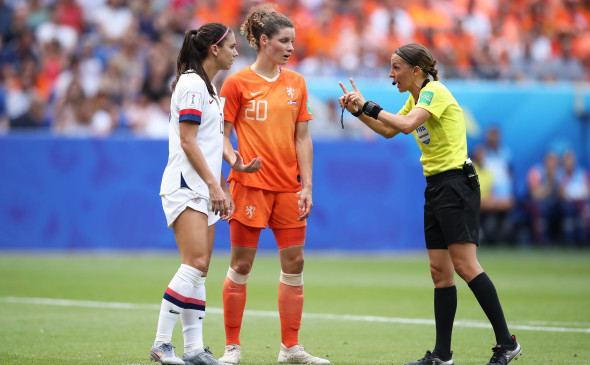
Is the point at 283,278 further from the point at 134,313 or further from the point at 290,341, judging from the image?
the point at 134,313

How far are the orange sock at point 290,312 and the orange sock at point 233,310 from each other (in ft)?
1.05

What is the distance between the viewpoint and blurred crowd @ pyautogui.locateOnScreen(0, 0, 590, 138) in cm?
1781

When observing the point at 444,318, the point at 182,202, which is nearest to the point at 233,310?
the point at 182,202

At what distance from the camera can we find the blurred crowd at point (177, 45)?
58.4 feet

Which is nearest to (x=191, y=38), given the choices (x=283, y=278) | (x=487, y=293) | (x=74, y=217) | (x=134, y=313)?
(x=283, y=278)

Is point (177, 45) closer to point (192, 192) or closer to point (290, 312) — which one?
point (290, 312)

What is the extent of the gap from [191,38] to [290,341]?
2.41 meters

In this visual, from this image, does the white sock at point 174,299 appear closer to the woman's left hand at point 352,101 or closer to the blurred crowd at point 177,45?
the woman's left hand at point 352,101

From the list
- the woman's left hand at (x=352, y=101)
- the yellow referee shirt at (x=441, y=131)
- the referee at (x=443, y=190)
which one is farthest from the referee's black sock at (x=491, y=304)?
Result: the woman's left hand at (x=352, y=101)

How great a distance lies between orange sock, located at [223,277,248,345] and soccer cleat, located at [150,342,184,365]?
0.82 m

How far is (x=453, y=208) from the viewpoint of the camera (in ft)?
21.4

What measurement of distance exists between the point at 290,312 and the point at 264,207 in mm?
844

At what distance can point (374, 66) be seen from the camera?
19.3 meters

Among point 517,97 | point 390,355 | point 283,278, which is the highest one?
point 517,97
